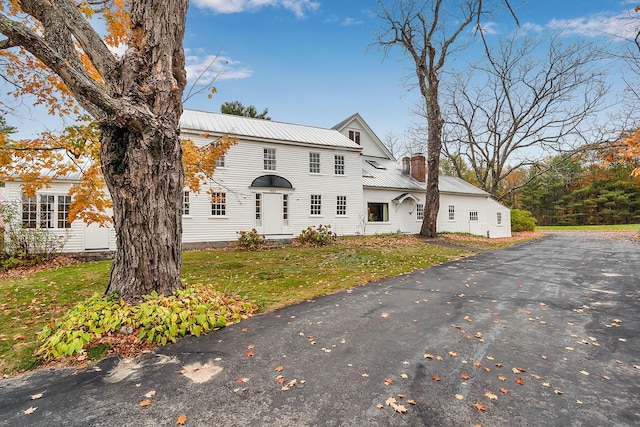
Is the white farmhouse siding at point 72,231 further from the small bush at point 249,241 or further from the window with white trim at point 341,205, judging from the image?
the window with white trim at point 341,205

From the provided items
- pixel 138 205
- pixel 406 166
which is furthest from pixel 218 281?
pixel 406 166

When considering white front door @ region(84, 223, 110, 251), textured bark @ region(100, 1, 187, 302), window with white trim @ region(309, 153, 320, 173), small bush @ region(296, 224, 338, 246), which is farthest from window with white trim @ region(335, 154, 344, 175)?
textured bark @ region(100, 1, 187, 302)

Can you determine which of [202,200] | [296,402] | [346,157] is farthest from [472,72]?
[296,402]

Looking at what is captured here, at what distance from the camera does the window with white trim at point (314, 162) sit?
17719 mm

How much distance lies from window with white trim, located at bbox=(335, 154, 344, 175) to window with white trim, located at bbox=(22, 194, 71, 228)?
43.8 ft

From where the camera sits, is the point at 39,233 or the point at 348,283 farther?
the point at 39,233

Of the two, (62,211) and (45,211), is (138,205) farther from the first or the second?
(45,211)

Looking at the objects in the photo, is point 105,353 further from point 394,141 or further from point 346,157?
point 394,141

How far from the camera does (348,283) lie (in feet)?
24.0

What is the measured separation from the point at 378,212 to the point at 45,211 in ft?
57.6

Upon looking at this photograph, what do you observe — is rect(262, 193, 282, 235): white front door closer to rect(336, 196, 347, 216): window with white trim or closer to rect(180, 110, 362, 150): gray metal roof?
rect(180, 110, 362, 150): gray metal roof

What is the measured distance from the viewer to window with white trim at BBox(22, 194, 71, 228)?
11.7 m

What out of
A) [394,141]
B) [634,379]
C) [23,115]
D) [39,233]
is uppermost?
[394,141]

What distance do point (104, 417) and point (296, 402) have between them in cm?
166
